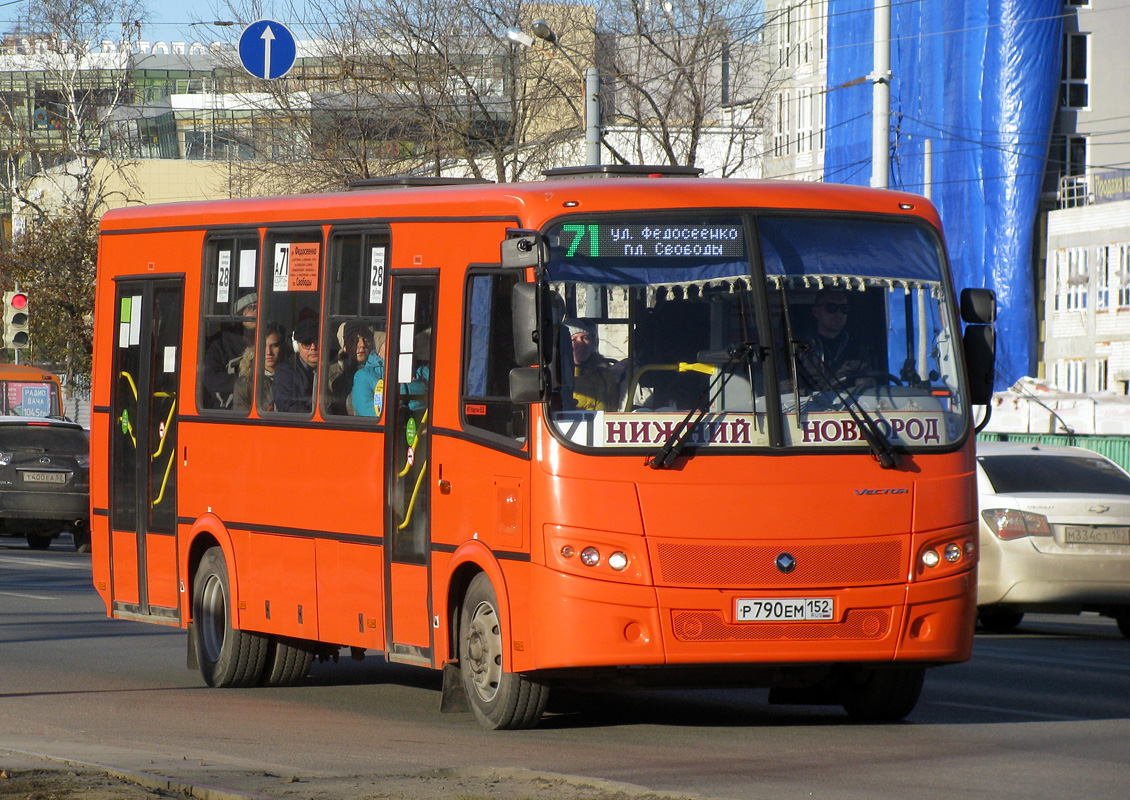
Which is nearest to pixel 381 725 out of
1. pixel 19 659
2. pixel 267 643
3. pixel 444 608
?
pixel 444 608

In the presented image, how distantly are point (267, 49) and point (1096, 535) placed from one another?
14.2 m

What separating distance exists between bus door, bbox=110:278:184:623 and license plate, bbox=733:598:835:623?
4808 millimetres

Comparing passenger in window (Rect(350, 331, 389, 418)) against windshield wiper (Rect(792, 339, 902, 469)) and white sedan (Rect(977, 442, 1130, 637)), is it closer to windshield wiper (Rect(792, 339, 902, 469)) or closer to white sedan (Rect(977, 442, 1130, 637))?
windshield wiper (Rect(792, 339, 902, 469))

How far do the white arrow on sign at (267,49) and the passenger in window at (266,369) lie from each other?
14.0 meters

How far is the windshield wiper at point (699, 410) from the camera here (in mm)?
9375

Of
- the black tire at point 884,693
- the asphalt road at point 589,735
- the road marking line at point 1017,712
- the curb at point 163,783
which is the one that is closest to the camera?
the curb at point 163,783

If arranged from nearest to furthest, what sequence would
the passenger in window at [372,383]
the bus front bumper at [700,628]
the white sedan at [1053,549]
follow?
the bus front bumper at [700,628]
the passenger in window at [372,383]
the white sedan at [1053,549]

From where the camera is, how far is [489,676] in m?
9.98

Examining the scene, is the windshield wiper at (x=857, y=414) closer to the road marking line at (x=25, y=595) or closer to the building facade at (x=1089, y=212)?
the road marking line at (x=25, y=595)

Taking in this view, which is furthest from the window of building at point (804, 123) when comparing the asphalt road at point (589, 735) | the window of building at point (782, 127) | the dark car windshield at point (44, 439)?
the asphalt road at point (589, 735)

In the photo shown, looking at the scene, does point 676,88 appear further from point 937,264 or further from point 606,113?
point 937,264

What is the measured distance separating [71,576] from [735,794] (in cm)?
1562

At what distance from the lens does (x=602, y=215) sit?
973 centimetres

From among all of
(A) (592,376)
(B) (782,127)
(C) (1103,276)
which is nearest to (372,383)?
(A) (592,376)
